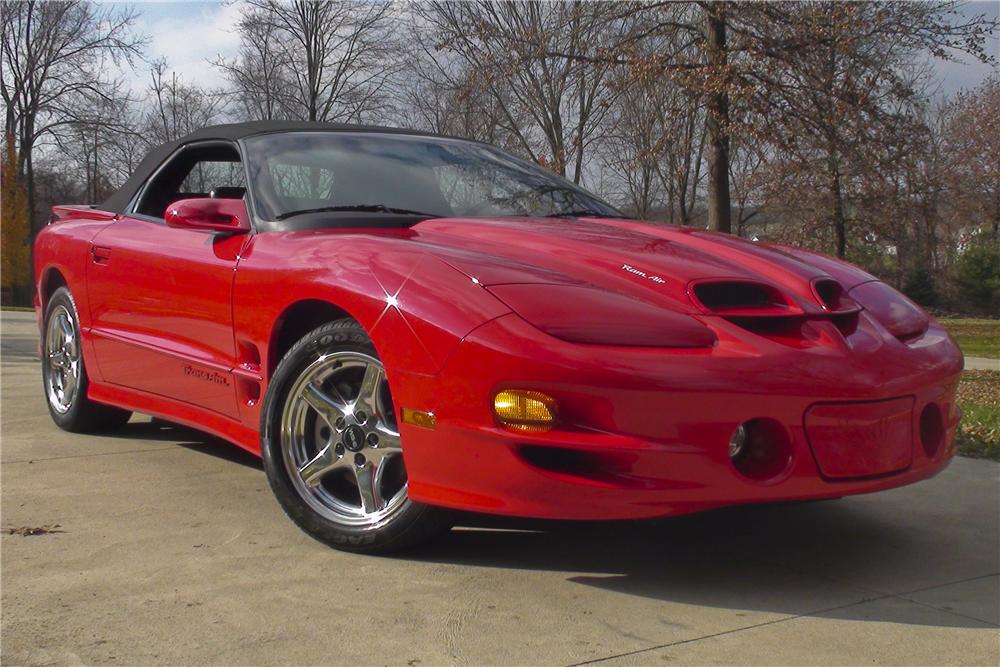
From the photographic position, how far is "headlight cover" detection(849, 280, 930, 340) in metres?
3.33

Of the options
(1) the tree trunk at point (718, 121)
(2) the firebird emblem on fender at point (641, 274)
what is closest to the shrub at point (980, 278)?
(1) the tree trunk at point (718, 121)

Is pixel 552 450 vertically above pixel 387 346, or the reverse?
pixel 387 346

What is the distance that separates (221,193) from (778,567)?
9.72ft

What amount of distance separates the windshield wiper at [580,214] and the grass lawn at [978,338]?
980 cm

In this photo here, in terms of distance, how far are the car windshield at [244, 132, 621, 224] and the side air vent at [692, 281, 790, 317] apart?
115 centimetres

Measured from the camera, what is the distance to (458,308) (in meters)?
2.87

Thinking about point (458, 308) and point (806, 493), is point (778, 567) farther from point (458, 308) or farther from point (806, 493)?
point (458, 308)

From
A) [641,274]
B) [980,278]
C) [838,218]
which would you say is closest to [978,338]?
[838,218]

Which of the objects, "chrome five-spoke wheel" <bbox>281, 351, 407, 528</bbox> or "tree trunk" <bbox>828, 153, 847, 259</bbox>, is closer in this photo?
"chrome five-spoke wheel" <bbox>281, 351, 407, 528</bbox>

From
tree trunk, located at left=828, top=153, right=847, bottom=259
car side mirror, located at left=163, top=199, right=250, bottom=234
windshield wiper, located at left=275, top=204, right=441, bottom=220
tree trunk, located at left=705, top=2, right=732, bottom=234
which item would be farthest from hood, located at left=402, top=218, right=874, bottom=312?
tree trunk, located at left=828, top=153, right=847, bottom=259

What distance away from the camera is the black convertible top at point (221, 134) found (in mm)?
4442

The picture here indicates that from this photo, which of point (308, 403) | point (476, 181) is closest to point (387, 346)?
point (308, 403)

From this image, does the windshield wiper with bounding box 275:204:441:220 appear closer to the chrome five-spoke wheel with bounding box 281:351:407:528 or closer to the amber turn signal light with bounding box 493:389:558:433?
Result: the chrome five-spoke wheel with bounding box 281:351:407:528

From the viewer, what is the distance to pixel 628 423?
8.93 ft
